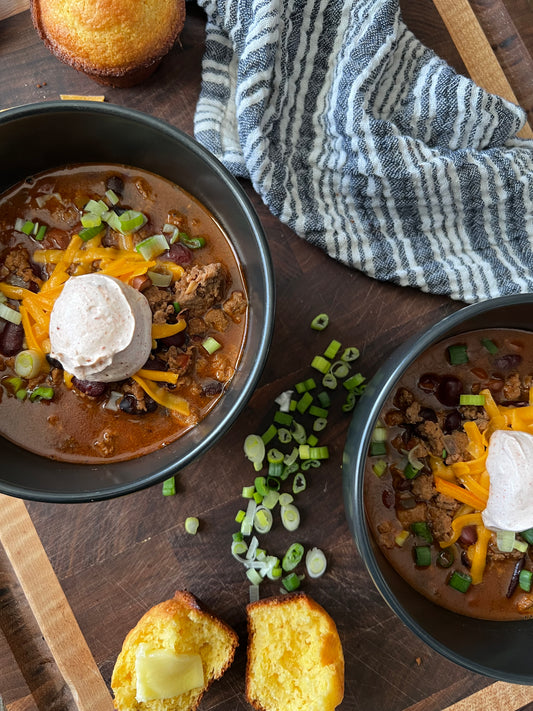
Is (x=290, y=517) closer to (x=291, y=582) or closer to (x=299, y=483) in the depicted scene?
(x=299, y=483)

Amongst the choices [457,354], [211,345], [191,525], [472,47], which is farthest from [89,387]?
[472,47]

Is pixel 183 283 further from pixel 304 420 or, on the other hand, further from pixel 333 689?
pixel 333 689

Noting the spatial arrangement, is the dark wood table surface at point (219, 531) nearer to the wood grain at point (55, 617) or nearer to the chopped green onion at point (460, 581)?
the wood grain at point (55, 617)

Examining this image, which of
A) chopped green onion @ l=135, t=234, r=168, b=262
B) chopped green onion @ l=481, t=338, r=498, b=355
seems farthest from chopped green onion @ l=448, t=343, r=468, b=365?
chopped green onion @ l=135, t=234, r=168, b=262

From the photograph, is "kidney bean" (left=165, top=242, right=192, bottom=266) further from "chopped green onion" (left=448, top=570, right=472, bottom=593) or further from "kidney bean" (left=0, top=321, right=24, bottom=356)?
"chopped green onion" (left=448, top=570, right=472, bottom=593)

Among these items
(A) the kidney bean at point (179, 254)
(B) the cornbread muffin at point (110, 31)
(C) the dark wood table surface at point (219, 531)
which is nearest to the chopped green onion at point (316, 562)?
(C) the dark wood table surface at point (219, 531)

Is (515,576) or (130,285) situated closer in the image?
(130,285)
